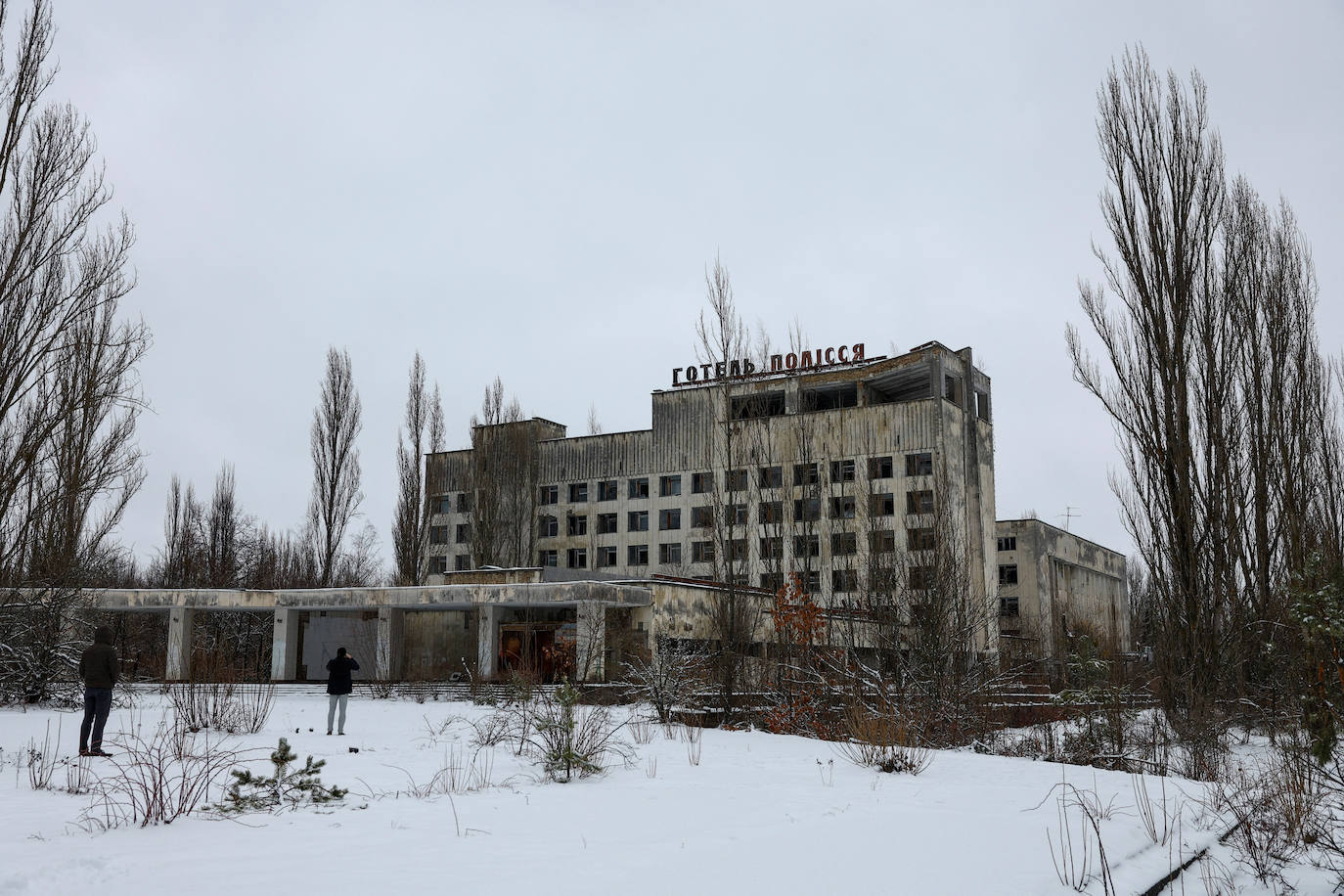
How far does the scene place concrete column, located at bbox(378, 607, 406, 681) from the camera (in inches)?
1522

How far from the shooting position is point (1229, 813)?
34.9 feet

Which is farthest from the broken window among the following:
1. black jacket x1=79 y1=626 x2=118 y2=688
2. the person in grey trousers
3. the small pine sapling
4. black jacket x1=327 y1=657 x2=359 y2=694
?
the small pine sapling

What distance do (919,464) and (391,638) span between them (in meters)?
28.1

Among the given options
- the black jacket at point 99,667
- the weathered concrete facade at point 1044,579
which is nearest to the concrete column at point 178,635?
the black jacket at point 99,667

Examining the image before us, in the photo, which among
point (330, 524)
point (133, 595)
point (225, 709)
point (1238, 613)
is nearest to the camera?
point (225, 709)

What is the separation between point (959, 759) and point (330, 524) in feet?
128

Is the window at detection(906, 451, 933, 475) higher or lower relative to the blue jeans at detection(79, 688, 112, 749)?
higher

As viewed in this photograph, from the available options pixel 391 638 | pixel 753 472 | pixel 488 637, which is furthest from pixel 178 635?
pixel 753 472

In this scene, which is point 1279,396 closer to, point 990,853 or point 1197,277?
point 1197,277

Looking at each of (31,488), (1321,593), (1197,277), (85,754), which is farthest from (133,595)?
(1321,593)

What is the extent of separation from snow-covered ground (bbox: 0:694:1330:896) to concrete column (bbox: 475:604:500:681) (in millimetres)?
25300

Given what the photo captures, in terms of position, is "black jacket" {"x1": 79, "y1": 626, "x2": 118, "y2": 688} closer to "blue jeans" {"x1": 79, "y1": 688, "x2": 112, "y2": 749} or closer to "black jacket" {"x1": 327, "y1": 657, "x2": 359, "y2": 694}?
"blue jeans" {"x1": 79, "y1": 688, "x2": 112, "y2": 749}

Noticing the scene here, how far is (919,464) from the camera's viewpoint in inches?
2066

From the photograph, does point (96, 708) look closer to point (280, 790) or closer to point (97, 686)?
point (97, 686)
